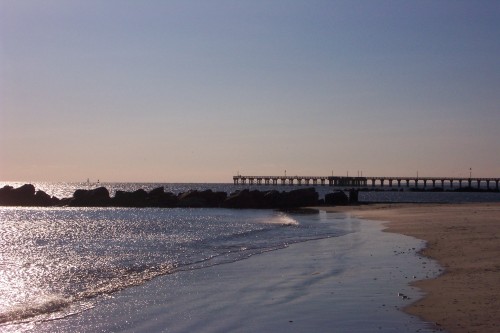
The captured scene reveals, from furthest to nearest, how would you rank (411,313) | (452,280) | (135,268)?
(135,268), (452,280), (411,313)

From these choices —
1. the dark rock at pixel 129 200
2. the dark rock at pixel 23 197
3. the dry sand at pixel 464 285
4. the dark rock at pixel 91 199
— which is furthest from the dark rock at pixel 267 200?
the dry sand at pixel 464 285

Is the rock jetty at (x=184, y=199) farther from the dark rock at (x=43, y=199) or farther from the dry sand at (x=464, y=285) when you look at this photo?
the dry sand at (x=464, y=285)

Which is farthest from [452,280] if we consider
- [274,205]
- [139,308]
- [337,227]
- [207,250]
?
[274,205]

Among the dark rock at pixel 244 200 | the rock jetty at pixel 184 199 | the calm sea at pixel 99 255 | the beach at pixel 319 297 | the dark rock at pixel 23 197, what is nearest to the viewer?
the beach at pixel 319 297

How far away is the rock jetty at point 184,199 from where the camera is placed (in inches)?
2714

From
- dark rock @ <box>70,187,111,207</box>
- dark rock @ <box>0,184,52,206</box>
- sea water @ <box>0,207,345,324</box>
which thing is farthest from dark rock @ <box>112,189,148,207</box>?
sea water @ <box>0,207,345,324</box>

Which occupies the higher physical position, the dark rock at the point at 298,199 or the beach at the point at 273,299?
the dark rock at the point at 298,199

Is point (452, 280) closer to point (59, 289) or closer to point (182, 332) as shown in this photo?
point (182, 332)

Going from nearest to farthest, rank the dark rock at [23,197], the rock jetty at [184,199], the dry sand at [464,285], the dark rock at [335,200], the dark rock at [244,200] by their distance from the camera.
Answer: the dry sand at [464,285]
the dark rock at [244,200]
the rock jetty at [184,199]
the dark rock at [335,200]
the dark rock at [23,197]

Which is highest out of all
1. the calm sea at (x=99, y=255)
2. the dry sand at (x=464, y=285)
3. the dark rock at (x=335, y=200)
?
the dark rock at (x=335, y=200)

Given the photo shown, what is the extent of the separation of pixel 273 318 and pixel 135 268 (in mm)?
9944

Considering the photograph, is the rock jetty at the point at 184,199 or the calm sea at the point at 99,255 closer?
the calm sea at the point at 99,255

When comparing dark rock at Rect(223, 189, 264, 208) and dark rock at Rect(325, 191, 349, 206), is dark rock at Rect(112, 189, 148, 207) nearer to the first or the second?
dark rock at Rect(223, 189, 264, 208)

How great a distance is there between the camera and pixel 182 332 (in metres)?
10.8
